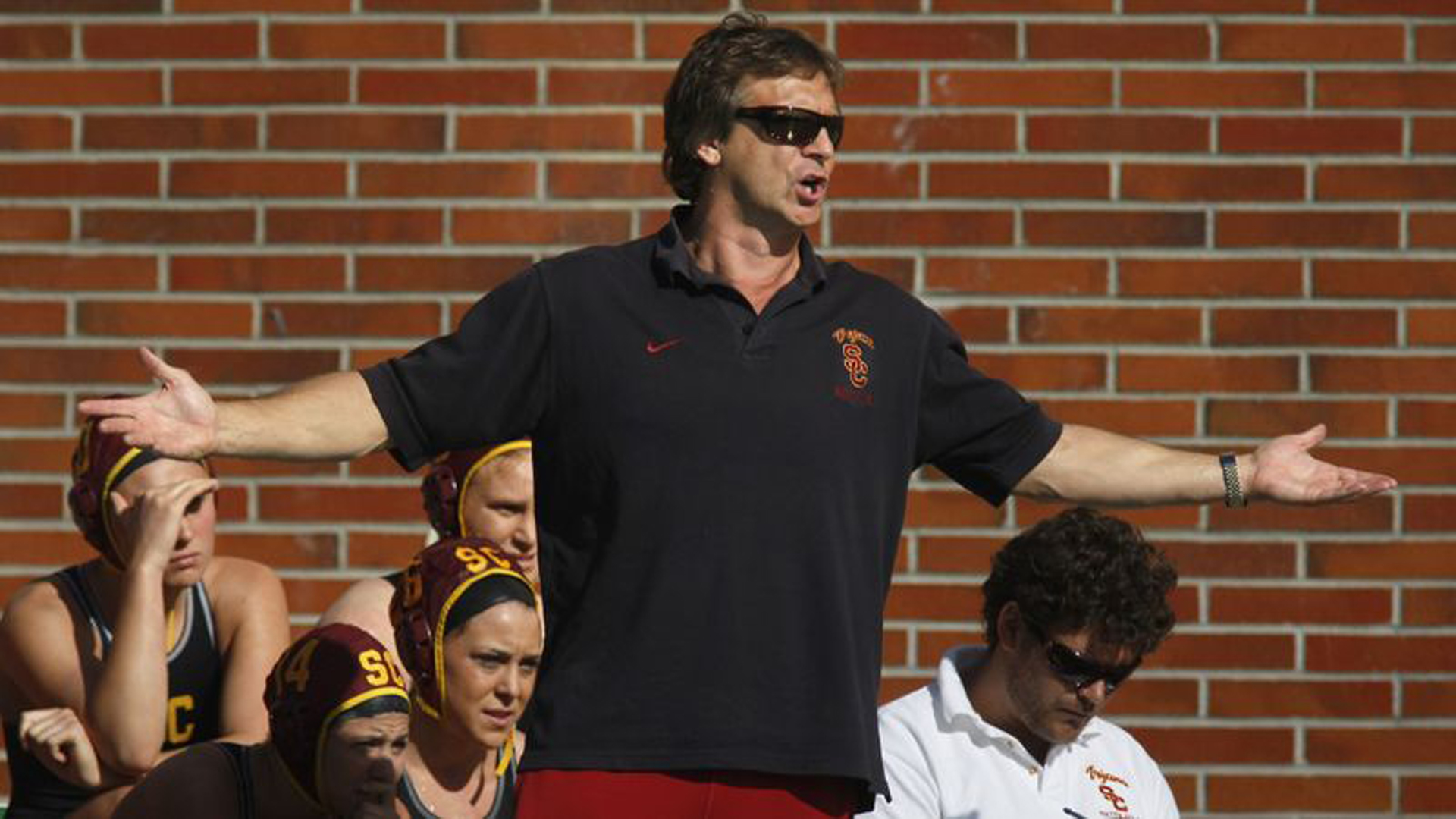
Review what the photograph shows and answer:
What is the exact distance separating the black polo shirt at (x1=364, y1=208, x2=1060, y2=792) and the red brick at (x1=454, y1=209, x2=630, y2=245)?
2.22m

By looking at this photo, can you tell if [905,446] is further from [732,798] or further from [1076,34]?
[1076,34]

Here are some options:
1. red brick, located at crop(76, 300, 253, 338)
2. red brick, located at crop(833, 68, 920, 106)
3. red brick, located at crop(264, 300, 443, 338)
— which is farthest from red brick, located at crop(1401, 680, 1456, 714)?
red brick, located at crop(76, 300, 253, 338)

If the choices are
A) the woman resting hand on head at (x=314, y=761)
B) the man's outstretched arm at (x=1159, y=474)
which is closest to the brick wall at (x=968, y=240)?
the woman resting hand on head at (x=314, y=761)

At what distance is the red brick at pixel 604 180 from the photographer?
5762 mm

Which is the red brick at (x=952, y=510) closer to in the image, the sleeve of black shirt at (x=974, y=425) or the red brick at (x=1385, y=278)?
the red brick at (x=1385, y=278)

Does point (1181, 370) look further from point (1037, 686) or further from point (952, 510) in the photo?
point (1037, 686)

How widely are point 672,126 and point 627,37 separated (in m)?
2.11

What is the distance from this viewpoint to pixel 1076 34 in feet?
18.8

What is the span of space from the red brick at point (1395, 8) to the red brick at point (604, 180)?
5.60 feet

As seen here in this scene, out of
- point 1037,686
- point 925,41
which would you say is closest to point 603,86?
point 925,41

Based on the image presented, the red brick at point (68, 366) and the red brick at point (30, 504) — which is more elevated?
the red brick at point (68, 366)

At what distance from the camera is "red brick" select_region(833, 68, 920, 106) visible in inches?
226

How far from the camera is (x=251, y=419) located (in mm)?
3230

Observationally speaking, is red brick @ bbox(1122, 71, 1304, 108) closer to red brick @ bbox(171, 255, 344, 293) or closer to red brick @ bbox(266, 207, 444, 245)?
red brick @ bbox(266, 207, 444, 245)
